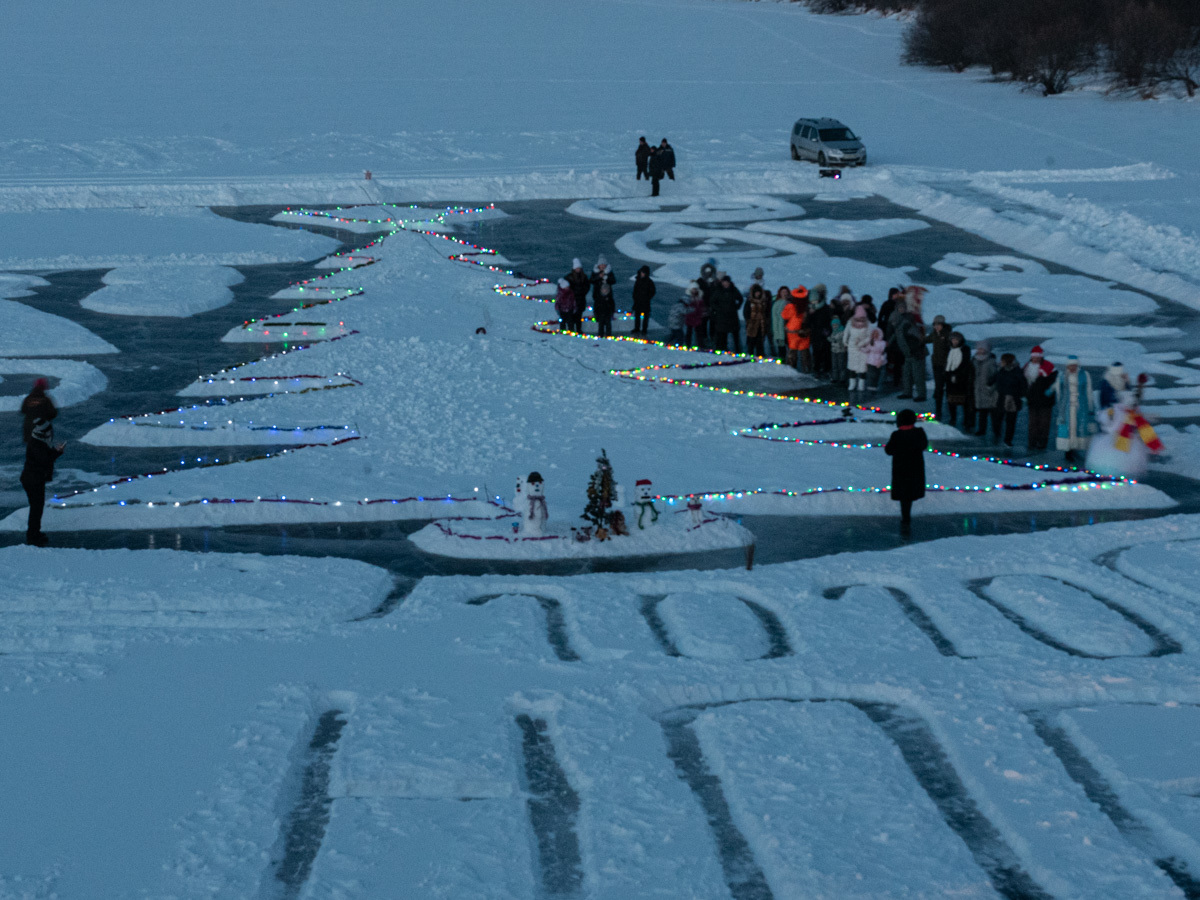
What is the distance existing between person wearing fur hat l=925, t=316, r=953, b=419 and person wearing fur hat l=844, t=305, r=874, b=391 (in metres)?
0.72

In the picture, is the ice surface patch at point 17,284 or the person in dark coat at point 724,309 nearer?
the person in dark coat at point 724,309

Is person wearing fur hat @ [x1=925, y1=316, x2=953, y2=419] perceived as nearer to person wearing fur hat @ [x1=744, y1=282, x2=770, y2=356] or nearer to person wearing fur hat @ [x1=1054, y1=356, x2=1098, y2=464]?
person wearing fur hat @ [x1=1054, y1=356, x2=1098, y2=464]

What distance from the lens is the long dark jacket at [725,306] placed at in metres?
16.7

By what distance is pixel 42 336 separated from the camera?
17484 mm

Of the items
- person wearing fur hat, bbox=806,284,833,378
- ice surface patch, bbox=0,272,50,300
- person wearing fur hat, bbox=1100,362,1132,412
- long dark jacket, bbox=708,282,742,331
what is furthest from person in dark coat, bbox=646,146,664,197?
person wearing fur hat, bbox=1100,362,1132,412

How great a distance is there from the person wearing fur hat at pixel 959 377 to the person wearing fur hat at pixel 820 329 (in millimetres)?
2012

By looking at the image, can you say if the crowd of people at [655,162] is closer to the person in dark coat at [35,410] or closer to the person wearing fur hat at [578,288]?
the person wearing fur hat at [578,288]

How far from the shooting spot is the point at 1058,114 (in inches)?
1581

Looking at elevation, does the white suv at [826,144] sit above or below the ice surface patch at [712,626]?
above

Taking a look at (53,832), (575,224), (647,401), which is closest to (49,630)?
(53,832)

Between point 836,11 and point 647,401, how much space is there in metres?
66.1

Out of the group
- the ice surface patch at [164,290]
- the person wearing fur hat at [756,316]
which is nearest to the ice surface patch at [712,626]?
the person wearing fur hat at [756,316]

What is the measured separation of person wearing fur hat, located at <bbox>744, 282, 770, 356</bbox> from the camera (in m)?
16.5

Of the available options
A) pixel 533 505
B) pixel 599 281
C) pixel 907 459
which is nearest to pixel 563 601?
pixel 533 505
